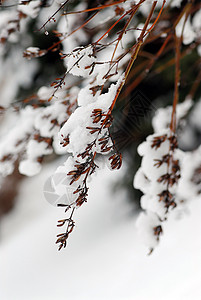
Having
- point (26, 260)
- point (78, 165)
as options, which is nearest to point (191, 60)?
point (78, 165)

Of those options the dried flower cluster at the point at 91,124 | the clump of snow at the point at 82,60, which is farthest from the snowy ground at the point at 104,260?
the clump of snow at the point at 82,60

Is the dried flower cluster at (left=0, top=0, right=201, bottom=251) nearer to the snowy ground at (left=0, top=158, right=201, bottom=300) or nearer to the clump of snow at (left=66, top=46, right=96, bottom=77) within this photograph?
the clump of snow at (left=66, top=46, right=96, bottom=77)

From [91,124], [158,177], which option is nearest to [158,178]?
[158,177]

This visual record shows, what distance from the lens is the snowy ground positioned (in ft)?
5.57

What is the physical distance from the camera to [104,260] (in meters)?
2.15

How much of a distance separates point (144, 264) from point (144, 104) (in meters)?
1.34

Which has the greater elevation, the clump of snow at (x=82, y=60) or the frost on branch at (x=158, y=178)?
the clump of snow at (x=82, y=60)

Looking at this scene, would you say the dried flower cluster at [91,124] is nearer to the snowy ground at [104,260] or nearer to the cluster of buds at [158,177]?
the cluster of buds at [158,177]

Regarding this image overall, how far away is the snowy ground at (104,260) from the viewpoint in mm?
1698

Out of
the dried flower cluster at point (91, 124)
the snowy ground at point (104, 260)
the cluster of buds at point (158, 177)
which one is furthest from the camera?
the snowy ground at point (104, 260)

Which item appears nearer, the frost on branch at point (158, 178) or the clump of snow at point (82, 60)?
the clump of snow at point (82, 60)

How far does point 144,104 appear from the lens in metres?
0.93

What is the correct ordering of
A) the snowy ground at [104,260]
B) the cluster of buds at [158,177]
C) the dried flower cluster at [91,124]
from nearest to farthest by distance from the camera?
the dried flower cluster at [91,124]
the cluster of buds at [158,177]
the snowy ground at [104,260]

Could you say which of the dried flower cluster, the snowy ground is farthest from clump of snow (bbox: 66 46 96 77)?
the snowy ground
